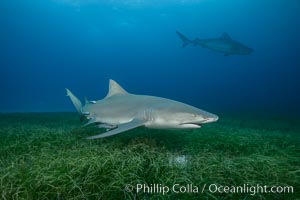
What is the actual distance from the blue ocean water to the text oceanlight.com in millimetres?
70231

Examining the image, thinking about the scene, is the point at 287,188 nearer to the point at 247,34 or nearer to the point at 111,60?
the point at 247,34

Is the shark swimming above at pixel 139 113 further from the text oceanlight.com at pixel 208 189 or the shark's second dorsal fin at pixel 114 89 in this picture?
the text oceanlight.com at pixel 208 189

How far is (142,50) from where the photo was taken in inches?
6599

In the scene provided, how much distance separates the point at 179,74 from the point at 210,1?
93125mm

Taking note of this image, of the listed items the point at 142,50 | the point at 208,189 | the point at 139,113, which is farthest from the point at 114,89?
the point at 142,50

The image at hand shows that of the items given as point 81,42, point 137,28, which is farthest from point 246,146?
point 81,42

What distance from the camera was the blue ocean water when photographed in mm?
94525

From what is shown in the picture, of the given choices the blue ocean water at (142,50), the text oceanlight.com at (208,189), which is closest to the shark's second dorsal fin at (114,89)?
the text oceanlight.com at (208,189)

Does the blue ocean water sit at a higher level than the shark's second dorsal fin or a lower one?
A: higher

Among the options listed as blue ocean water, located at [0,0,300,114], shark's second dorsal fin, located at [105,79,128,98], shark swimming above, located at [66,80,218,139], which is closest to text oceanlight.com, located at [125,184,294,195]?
shark swimming above, located at [66,80,218,139]

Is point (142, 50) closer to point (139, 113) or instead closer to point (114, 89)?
point (114, 89)

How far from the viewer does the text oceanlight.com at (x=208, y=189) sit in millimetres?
3064

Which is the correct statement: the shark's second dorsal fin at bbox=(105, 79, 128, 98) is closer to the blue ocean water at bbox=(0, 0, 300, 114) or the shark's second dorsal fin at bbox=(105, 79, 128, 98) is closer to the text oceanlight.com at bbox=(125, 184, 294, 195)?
the text oceanlight.com at bbox=(125, 184, 294, 195)

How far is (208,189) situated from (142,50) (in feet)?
551
